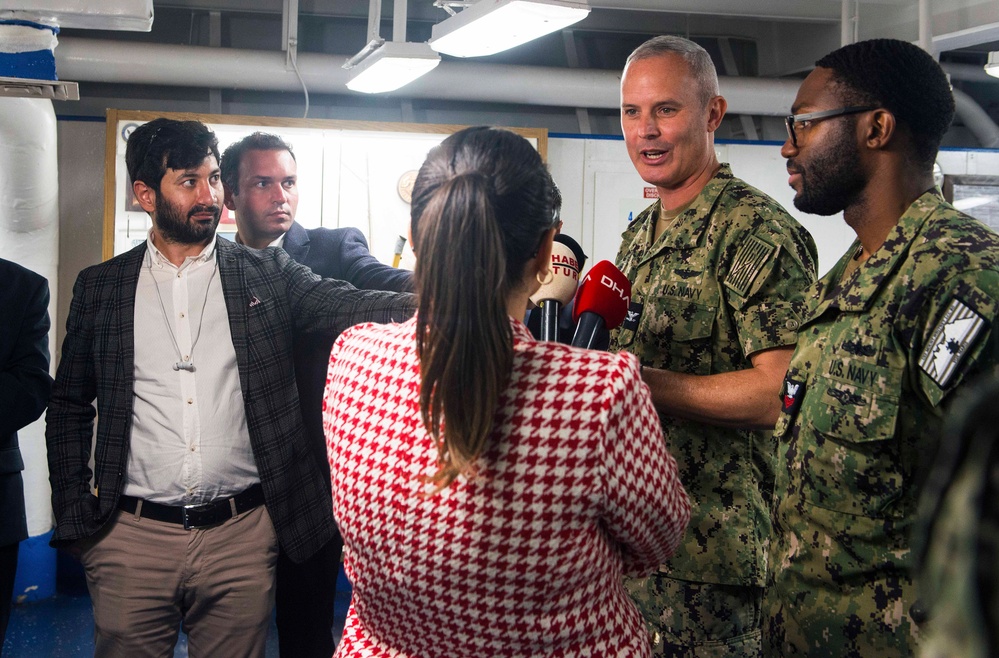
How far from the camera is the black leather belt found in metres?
2.13

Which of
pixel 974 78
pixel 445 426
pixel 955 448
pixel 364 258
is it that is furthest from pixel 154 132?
pixel 974 78

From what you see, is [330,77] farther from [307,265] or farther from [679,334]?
[679,334]

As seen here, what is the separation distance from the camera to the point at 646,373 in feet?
5.57

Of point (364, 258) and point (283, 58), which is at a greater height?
point (283, 58)

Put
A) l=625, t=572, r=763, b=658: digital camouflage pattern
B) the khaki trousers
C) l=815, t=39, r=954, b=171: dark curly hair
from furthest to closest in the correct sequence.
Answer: the khaki trousers
l=625, t=572, r=763, b=658: digital camouflage pattern
l=815, t=39, r=954, b=171: dark curly hair

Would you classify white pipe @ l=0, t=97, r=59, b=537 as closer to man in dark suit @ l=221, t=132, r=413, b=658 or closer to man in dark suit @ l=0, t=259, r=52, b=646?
man in dark suit @ l=221, t=132, r=413, b=658

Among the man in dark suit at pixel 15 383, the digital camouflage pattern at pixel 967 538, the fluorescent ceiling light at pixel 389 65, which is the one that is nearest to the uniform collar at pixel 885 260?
the digital camouflage pattern at pixel 967 538

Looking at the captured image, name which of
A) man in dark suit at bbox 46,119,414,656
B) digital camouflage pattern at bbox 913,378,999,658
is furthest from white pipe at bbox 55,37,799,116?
digital camouflage pattern at bbox 913,378,999,658

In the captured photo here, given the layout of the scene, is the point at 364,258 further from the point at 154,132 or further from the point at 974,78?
the point at 974,78

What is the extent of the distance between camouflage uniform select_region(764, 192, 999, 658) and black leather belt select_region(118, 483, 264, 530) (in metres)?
1.32

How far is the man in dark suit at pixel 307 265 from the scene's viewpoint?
2.40 meters

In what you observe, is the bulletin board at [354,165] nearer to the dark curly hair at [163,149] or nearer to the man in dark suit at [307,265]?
the man in dark suit at [307,265]

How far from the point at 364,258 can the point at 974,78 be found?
17.9 ft

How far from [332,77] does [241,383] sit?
3519 mm
